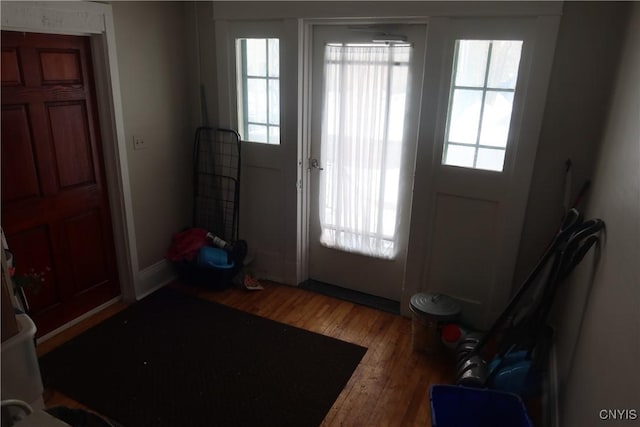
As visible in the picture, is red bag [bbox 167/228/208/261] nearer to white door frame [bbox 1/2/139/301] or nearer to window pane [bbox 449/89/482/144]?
white door frame [bbox 1/2/139/301]

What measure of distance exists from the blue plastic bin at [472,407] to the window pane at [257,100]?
2177 mm

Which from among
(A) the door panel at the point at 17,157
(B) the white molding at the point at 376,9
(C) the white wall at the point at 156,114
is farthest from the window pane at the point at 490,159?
(A) the door panel at the point at 17,157

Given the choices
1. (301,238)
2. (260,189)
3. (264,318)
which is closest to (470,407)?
(264,318)

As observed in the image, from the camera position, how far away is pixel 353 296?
3279mm

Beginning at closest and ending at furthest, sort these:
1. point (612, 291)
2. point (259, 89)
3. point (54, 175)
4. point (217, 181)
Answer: point (612, 291) → point (54, 175) → point (259, 89) → point (217, 181)

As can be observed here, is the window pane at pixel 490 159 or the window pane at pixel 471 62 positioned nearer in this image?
the window pane at pixel 471 62

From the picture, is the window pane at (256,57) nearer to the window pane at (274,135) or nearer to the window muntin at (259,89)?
the window muntin at (259,89)

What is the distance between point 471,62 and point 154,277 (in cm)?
264

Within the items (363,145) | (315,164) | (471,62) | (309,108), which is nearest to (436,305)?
(363,145)

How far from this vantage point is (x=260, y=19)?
115 inches

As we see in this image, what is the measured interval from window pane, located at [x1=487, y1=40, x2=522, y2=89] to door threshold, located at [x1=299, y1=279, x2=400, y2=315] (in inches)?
64.4

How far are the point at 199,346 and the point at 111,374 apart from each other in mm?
497

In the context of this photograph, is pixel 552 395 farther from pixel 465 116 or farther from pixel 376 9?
pixel 376 9

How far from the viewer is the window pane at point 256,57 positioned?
302 centimetres
